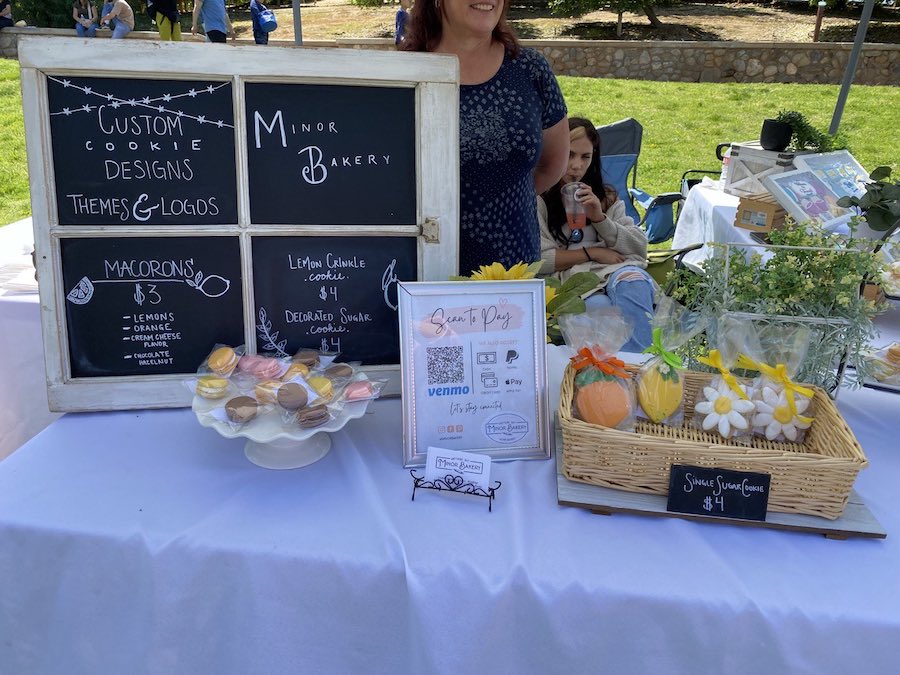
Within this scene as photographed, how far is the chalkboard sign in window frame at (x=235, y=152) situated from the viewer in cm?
111

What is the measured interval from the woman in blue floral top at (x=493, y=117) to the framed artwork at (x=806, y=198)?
1228 millimetres

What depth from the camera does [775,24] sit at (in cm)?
1415

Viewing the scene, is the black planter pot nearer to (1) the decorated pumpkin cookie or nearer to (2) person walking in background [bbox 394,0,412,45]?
(2) person walking in background [bbox 394,0,412,45]

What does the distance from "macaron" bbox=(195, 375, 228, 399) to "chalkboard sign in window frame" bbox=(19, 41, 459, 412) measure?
135 mm

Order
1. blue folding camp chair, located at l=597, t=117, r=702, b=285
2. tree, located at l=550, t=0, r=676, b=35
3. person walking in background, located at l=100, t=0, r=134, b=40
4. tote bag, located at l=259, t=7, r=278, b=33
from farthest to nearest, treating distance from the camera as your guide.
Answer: tree, located at l=550, t=0, r=676, b=35
person walking in background, located at l=100, t=0, r=134, b=40
tote bag, located at l=259, t=7, r=278, b=33
blue folding camp chair, located at l=597, t=117, r=702, b=285

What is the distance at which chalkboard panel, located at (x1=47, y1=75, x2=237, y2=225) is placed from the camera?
1140mm

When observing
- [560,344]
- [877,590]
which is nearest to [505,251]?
[560,344]

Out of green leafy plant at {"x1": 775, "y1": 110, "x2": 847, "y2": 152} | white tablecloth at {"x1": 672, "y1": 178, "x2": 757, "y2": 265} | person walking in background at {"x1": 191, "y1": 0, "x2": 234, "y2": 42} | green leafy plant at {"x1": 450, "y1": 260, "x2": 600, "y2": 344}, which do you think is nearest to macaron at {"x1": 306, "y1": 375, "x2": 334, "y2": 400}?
green leafy plant at {"x1": 450, "y1": 260, "x2": 600, "y2": 344}

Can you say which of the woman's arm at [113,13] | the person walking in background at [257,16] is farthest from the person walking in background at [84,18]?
the person walking in background at [257,16]

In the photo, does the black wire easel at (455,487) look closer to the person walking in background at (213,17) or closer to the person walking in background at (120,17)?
the person walking in background at (213,17)

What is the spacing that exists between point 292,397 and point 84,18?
530 inches

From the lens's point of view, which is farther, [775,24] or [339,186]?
[775,24]

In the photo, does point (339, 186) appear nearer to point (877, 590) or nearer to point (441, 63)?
point (441, 63)

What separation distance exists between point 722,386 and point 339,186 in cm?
71
